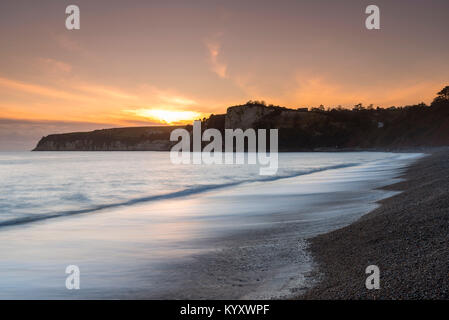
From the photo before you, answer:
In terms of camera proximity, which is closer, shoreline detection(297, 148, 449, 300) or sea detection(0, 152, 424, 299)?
shoreline detection(297, 148, 449, 300)

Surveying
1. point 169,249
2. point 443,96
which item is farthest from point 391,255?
point 443,96

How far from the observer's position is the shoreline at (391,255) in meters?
3.27

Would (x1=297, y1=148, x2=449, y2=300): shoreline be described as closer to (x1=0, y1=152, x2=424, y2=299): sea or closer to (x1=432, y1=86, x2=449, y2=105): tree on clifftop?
(x1=0, y1=152, x2=424, y2=299): sea

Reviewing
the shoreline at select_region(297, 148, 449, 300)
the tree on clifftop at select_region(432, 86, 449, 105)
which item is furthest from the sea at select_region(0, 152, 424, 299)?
the tree on clifftop at select_region(432, 86, 449, 105)

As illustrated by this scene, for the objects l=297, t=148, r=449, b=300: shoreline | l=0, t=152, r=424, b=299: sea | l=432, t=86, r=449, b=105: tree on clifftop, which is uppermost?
l=432, t=86, r=449, b=105: tree on clifftop

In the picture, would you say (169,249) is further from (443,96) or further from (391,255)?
(443,96)

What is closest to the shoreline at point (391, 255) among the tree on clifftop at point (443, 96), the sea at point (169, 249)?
the sea at point (169, 249)

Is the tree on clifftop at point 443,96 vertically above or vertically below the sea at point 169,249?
above

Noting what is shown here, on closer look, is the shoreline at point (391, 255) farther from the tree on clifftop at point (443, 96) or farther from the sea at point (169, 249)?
the tree on clifftop at point (443, 96)

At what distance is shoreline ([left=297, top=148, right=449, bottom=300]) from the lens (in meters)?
3.27

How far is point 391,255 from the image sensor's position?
168 inches

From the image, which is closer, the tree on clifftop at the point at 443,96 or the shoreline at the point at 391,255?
the shoreline at the point at 391,255
